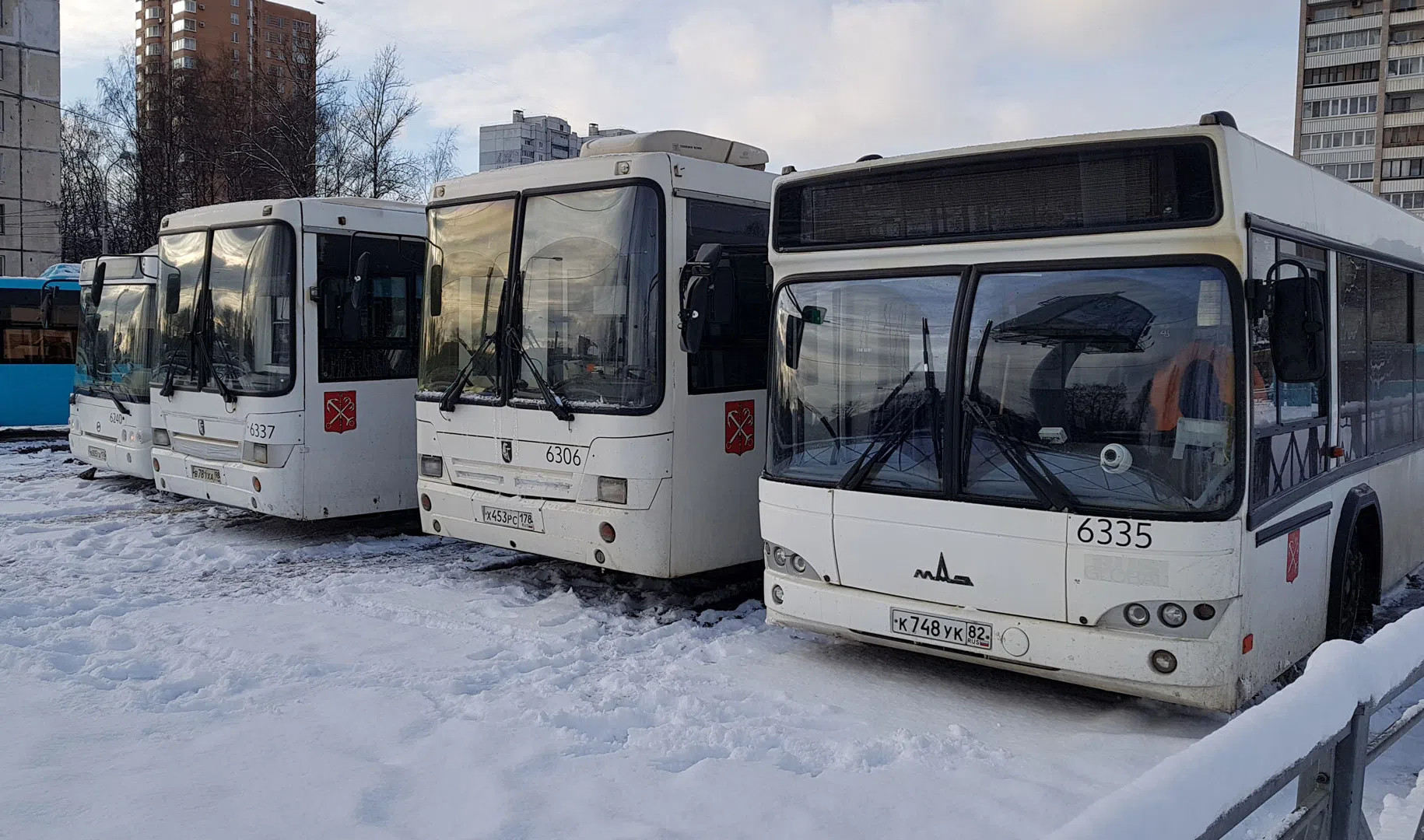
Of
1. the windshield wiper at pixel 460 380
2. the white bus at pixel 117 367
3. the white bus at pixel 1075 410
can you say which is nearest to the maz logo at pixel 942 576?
the white bus at pixel 1075 410

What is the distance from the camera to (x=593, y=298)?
7957mm

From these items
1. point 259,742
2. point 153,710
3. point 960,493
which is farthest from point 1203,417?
point 153,710

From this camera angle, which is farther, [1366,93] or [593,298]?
[1366,93]

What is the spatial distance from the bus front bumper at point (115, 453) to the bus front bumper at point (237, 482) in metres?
1.18

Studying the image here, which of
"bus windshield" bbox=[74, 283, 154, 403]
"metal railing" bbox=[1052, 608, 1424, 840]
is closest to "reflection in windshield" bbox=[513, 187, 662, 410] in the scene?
"metal railing" bbox=[1052, 608, 1424, 840]

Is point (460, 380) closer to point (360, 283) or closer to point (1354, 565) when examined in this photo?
point (360, 283)

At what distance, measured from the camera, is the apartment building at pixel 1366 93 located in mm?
73250

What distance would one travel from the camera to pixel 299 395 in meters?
10.3

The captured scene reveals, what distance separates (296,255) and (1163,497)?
25.4 ft

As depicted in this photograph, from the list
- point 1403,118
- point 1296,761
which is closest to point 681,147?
point 1296,761

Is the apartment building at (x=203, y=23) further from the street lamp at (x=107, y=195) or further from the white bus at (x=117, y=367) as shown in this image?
the white bus at (x=117, y=367)

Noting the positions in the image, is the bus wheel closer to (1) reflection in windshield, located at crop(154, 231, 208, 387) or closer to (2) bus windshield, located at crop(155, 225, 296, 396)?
(2) bus windshield, located at crop(155, 225, 296, 396)

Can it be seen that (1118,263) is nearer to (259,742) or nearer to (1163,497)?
(1163,497)

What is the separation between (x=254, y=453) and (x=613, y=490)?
13.9 feet
